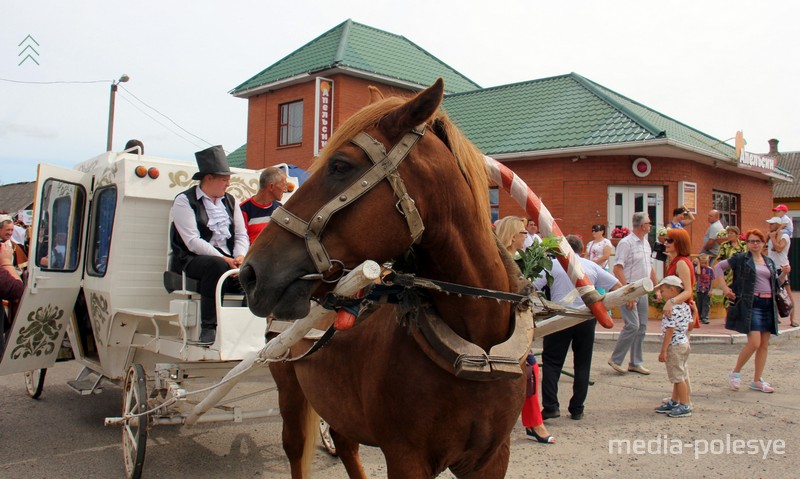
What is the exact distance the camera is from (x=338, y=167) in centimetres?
217

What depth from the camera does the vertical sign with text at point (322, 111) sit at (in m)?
19.0

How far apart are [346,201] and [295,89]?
1951cm

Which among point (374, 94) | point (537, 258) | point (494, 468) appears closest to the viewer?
point (374, 94)

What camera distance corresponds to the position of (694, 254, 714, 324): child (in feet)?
42.4

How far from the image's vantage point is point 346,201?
208cm

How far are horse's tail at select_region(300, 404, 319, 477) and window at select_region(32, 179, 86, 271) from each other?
317 centimetres

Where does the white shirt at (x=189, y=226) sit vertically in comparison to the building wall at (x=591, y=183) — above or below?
below

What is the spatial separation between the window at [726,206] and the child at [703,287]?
15.3 ft

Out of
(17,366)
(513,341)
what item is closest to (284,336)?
(513,341)

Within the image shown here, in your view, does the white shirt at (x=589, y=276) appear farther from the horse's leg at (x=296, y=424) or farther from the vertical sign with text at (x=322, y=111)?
the vertical sign with text at (x=322, y=111)

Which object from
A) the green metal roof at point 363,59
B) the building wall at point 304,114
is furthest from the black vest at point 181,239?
the green metal roof at point 363,59

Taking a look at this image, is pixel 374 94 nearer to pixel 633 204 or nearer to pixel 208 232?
pixel 208 232

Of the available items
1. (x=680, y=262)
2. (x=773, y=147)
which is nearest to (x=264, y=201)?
(x=680, y=262)

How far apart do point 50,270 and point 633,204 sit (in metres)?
13.5
